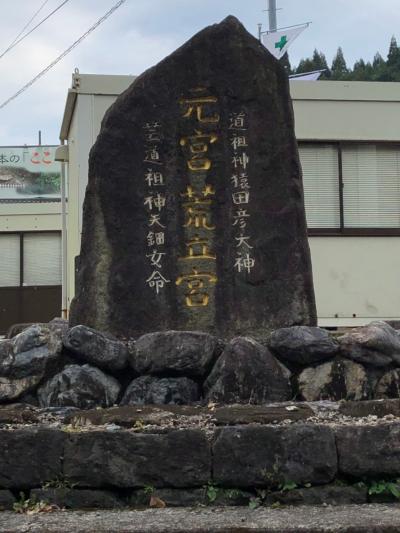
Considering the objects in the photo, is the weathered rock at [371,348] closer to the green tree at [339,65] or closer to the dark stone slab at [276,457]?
the dark stone slab at [276,457]

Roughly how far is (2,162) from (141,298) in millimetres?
23772

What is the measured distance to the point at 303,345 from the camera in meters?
5.17

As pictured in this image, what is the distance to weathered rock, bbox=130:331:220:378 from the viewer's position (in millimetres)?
5133

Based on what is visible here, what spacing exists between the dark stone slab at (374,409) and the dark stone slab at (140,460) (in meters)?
0.94

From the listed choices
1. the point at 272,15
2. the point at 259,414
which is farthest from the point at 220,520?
the point at 272,15

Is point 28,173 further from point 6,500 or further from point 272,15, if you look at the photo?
point 6,500

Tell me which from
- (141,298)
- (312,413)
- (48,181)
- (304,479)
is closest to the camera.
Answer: (304,479)

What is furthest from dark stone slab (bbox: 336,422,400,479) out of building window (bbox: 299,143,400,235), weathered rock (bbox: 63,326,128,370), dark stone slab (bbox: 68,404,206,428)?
building window (bbox: 299,143,400,235)

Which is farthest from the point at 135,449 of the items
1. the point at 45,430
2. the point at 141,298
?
the point at 141,298

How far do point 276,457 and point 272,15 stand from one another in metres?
17.8

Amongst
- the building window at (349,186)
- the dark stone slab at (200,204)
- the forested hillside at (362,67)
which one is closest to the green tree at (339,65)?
the forested hillside at (362,67)

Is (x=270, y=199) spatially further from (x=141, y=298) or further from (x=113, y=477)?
(x=113, y=477)

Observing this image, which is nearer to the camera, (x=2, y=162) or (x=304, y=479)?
(x=304, y=479)

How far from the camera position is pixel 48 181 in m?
27.7
